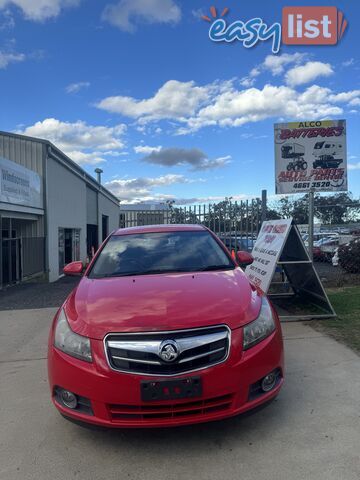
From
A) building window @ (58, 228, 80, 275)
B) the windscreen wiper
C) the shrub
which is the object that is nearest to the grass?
the windscreen wiper

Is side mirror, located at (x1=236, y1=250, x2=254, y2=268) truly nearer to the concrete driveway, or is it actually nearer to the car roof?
the car roof

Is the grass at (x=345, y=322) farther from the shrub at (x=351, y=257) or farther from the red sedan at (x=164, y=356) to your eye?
the shrub at (x=351, y=257)

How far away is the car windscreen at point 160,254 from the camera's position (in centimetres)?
434

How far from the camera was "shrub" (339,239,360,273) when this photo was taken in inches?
477

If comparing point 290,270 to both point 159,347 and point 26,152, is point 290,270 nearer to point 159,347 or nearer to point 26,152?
point 159,347

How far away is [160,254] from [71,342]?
1.75 meters

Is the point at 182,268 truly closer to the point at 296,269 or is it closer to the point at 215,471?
the point at 215,471

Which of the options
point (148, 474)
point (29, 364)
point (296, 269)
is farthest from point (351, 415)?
point (296, 269)

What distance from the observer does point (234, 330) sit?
3025mm

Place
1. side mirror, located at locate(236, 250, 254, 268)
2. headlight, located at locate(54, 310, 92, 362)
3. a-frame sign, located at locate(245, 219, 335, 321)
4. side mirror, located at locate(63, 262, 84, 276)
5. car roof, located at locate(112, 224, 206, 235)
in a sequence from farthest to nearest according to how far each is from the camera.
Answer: a-frame sign, located at locate(245, 219, 335, 321), car roof, located at locate(112, 224, 206, 235), side mirror, located at locate(236, 250, 254, 268), side mirror, located at locate(63, 262, 84, 276), headlight, located at locate(54, 310, 92, 362)

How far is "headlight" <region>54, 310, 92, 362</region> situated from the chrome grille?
168mm

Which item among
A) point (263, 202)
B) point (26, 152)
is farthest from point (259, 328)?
point (26, 152)

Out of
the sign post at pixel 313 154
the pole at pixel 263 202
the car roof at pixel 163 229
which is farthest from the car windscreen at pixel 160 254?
the pole at pixel 263 202

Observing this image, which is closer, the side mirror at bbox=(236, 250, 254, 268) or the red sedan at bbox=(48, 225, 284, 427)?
the red sedan at bbox=(48, 225, 284, 427)
